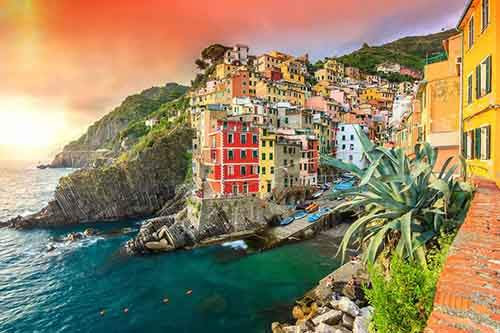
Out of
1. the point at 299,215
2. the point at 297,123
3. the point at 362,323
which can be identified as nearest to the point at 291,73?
the point at 297,123

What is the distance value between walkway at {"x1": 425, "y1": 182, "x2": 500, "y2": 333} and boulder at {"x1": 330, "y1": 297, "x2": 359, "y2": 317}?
32.9 feet

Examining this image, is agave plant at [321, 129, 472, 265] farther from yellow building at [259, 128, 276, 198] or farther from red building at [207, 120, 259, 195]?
yellow building at [259, 128, 276, 198]

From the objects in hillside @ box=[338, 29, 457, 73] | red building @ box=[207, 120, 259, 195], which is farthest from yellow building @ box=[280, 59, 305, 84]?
red building @ box=[207, 120, 259, 195]

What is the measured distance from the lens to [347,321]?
13.1 metres

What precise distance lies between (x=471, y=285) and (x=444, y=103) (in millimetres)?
14081

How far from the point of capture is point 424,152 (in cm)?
1009

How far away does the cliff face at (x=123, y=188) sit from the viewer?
4303 centimetres

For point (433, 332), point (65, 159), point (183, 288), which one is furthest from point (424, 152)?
point (65, 159)

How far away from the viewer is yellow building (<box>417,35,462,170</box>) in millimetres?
13945

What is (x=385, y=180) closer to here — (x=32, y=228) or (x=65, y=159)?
(x=32, y=228)

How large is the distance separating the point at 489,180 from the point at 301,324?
10.5m

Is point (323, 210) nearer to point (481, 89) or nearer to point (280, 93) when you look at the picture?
point (481, 89)

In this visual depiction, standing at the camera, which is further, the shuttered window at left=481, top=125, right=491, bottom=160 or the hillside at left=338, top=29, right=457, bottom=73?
the hillside at left=338, top=29, right=457, bottom=73

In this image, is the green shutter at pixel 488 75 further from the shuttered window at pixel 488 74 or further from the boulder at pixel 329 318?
the boulder at pixel 329 318
